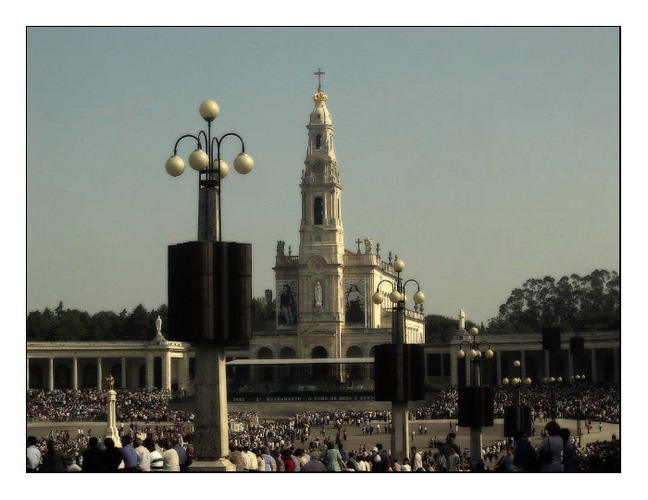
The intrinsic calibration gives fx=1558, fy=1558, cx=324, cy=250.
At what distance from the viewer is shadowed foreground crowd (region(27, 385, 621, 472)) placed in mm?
24203

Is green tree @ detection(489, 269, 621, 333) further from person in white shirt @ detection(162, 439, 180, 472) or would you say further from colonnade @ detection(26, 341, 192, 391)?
person in white shirt @ detection(162, 439, 180, 472)

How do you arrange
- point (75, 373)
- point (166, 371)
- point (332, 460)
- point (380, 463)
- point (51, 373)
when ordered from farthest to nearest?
point (75, 373) < point (51, 373) < point (166, 371) < point (380, 463) < point (332, 460)

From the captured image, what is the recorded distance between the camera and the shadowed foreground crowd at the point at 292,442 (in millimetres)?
24203

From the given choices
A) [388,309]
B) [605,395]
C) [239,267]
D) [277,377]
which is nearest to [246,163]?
[239,267]

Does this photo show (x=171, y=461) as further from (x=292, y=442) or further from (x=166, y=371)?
(x=166, y=371)

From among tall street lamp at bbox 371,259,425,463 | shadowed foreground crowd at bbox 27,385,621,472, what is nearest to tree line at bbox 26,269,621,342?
shadowed foreground crowd at bbox 27,385,621,472

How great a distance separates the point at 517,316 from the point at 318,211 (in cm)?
3357

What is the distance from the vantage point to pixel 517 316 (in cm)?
15662

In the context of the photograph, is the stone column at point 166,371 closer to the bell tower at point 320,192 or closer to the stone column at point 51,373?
the stone column at point 51,373

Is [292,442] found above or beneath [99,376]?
beneath

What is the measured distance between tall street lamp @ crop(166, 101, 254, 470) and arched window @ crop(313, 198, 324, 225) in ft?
352

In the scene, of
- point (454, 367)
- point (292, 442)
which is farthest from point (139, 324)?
point (292, 442)

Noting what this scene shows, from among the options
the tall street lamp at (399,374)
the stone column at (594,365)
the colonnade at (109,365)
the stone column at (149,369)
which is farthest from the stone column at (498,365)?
the tall street lamp at (399,374)

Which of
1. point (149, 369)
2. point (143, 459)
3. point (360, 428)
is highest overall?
point (143, 459)
